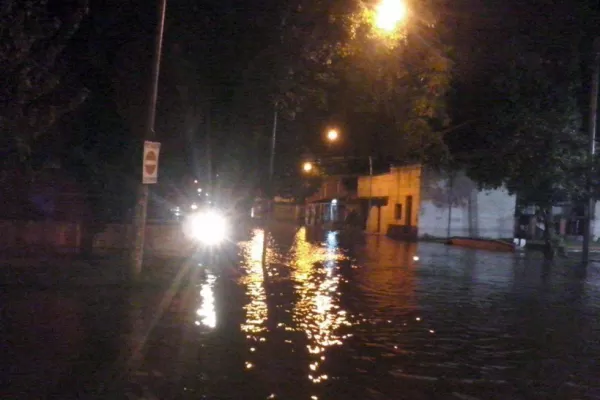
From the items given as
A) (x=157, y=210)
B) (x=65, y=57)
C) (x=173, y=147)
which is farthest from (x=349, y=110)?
(x=65, y=57)

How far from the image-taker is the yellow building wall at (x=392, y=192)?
44.7 m

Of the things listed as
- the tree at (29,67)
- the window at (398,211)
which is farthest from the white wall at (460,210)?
the tree at (29,67)

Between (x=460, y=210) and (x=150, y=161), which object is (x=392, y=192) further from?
(x=150, y=161)

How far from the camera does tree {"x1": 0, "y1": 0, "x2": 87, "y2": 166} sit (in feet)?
39.5

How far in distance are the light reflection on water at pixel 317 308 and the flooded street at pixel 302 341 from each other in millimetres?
46

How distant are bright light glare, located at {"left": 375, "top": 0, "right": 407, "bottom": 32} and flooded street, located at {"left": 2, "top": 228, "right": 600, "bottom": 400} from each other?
583cm

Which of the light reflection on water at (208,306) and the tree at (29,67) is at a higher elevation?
the tree at (29,67)

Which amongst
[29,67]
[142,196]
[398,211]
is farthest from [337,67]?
[398,211]

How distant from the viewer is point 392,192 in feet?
162

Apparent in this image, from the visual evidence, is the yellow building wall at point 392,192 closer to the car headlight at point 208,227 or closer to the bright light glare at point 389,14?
the car headlight at point 208,227

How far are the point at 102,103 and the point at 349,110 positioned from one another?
13148 mm

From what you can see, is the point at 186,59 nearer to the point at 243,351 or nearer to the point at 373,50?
the point at 373,50

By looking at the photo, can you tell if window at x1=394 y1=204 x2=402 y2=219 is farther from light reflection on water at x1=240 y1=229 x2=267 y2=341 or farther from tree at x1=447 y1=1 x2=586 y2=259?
light reflection on water at x1=240 y1=229 x2=267 y2=341

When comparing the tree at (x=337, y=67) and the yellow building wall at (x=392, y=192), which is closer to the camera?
the tree at (x=337, y=67)
